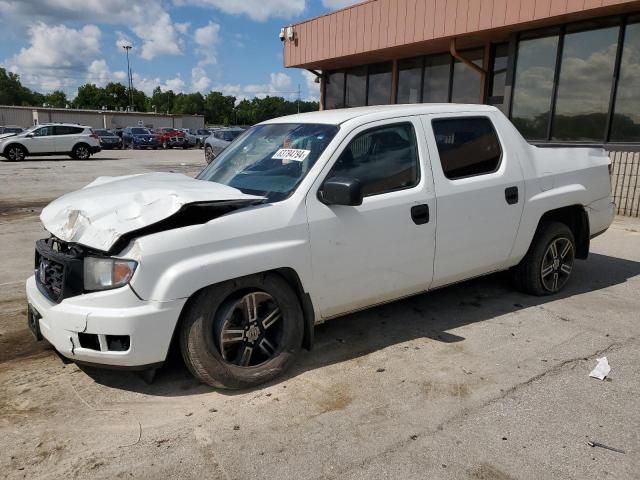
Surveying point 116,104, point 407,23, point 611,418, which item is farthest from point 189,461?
point 116,104

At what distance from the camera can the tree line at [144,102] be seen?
125812 millimetres

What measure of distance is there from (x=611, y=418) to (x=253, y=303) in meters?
2.21

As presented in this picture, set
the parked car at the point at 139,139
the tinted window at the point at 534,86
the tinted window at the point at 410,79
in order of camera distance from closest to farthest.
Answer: the tinted window at the point at 534,86 → the tinted window at the point at 410,79 → the parked car at the point at 139,139

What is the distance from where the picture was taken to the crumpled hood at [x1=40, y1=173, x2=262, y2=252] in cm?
298

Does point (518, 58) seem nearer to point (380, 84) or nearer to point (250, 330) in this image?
point (380, 84)

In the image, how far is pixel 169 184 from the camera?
3.57m

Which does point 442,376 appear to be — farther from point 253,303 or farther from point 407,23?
point 407,23

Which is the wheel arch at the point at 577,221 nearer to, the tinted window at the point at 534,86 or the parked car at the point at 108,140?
the tinted window at the point at 534,86

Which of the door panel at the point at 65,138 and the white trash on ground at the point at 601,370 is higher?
the door panel at the point at 65,138

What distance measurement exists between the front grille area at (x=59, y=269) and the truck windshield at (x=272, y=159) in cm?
120

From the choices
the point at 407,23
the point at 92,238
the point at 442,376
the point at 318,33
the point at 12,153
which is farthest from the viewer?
the point at 12,153

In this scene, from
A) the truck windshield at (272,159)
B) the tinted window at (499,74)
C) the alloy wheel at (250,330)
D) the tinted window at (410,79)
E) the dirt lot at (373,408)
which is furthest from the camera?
the tinted window at (410,79)

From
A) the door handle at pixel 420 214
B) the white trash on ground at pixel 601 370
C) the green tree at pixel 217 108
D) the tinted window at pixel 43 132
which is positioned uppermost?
the green tree at pixel 217 108

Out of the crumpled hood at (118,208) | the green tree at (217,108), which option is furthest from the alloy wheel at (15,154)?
the green tree at (217,108)
